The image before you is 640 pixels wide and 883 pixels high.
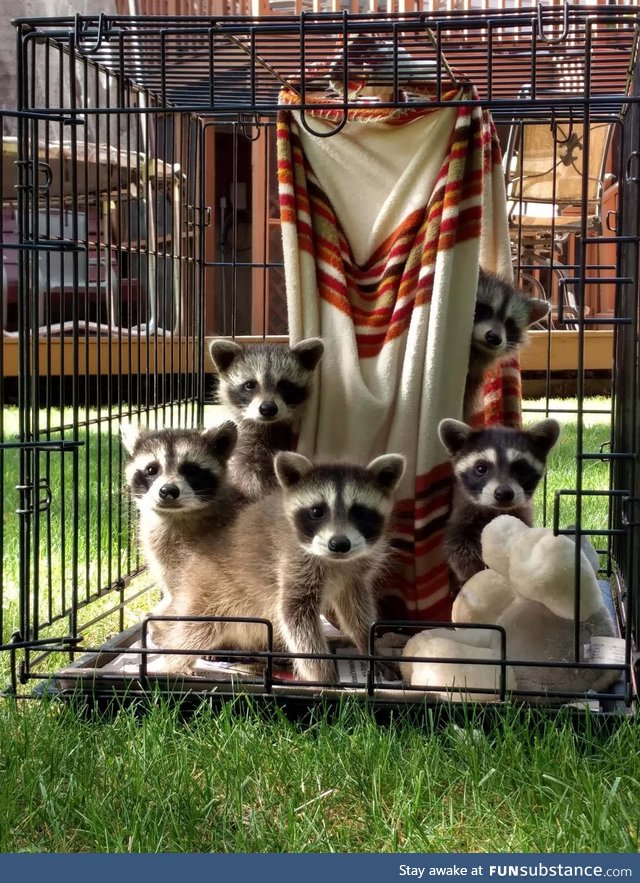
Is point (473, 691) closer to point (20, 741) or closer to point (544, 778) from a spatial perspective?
point (544, 778)


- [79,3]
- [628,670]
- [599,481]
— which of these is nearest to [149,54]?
[628,670]

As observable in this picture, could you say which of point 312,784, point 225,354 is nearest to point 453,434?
point 225,354

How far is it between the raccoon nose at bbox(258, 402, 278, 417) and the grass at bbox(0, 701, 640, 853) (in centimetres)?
112

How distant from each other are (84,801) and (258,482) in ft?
4.88

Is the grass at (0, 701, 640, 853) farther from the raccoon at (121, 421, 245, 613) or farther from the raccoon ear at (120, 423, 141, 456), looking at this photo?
the raccoon ear at (120, 423, 141, 456)

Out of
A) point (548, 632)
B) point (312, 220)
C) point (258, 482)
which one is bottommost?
point (548, 632)

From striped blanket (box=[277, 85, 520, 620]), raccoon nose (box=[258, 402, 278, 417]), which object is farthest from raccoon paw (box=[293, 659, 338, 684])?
raccoon nose (box=[258, 402, 278, 417])

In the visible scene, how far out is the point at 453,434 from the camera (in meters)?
3.11

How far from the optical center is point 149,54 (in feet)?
10.3

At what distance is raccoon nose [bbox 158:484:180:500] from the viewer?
3051mm

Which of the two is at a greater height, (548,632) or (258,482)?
(258,482)

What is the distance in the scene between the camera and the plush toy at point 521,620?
2588mm

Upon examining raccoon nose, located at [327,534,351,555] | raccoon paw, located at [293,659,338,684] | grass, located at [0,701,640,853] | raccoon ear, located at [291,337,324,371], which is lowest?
grass, located at [0,701,640,853]

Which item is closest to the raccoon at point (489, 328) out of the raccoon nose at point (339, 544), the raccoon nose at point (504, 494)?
the raccoon nose at point (504, 494)
